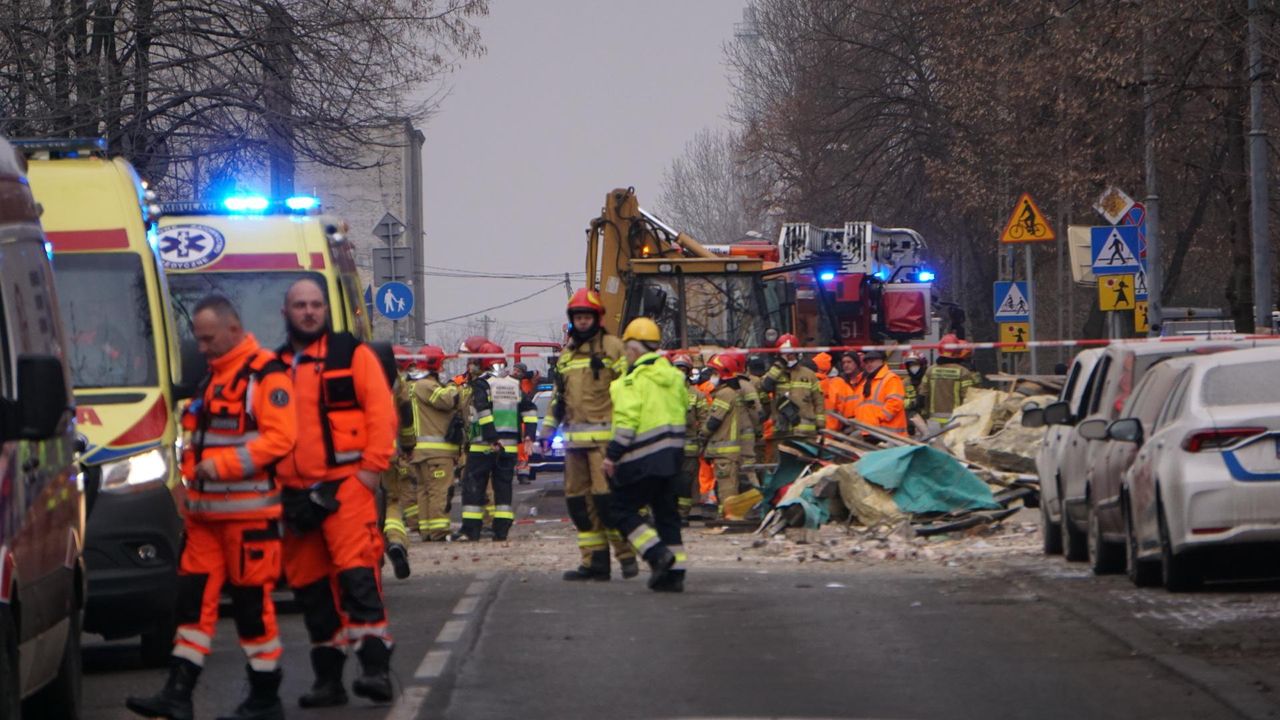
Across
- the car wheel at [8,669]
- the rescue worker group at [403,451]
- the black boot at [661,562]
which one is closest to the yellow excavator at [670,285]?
the rescue worker group at [403,451]

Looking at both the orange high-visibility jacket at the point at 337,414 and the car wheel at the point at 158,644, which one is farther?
the car wheel at the point at 158,644

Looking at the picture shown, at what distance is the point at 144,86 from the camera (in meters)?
23.6

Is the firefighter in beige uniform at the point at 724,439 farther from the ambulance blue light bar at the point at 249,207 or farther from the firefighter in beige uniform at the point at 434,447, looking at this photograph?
the ambulance blue light bar at the point at 249,207

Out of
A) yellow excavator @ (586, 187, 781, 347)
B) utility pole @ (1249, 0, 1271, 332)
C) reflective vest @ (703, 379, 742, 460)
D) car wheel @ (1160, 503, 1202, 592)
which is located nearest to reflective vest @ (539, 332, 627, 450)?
car wheel @ (1160, 503, 1202, 592)

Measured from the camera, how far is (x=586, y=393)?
14.5 meters

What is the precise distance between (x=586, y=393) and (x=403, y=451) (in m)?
1.54

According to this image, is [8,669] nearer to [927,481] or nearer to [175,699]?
[175,699]

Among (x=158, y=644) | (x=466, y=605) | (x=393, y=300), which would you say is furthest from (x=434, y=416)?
(x=158, y=644)

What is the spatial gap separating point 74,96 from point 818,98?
26965 millimetres

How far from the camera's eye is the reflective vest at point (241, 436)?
8.05 meters

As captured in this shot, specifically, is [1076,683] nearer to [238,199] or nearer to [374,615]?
[374,615]

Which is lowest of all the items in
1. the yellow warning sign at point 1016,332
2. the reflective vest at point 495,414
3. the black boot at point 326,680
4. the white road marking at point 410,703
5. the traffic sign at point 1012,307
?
the white road marking at point 410,703

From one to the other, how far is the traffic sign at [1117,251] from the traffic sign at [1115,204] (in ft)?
1.67

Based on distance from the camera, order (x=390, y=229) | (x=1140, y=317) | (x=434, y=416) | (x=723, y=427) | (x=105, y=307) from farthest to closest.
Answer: (x=1140, y=317), (x=390, y=229), (x=723, y=427), (x=434, y=416), (x=105, y=307)
